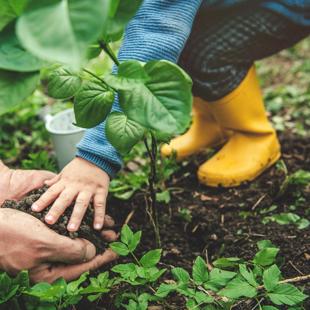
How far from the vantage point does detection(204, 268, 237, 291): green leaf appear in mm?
1027

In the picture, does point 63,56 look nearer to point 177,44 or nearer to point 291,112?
point 177,44

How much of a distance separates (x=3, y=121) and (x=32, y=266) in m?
1.30

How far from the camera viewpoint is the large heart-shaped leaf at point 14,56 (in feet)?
2.44

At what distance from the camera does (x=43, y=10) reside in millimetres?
623

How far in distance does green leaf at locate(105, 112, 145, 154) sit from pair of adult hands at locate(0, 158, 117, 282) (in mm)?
284

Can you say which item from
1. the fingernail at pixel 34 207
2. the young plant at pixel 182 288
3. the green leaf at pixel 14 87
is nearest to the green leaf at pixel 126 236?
the young plant at pixel 182 288

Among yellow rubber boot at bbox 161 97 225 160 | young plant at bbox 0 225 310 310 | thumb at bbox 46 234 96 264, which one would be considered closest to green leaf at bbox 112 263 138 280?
young plant at bbox 0 225 310 310

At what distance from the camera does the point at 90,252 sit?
1.21 m

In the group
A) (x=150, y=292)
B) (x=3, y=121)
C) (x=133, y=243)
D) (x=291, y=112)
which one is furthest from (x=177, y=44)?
(x=3, y=121)

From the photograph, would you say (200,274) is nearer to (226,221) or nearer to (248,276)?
(248,276)

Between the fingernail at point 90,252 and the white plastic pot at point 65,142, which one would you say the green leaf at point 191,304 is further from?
the white plastic pot at point 65,142

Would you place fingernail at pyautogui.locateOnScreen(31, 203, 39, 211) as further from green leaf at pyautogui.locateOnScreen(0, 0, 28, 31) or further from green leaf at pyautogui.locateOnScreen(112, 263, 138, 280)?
green leaf at pyautogui.locateOnScreen(0, 0, 28, 31)

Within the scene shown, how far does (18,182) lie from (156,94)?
63cm

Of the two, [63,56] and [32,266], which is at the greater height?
[63,56]
